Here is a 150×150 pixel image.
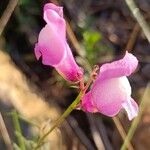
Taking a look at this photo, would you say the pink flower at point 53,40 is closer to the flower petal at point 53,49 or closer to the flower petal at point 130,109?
the flower petal at point 53,49

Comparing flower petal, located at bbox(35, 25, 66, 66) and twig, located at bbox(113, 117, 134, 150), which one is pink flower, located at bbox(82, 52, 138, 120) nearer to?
flower petal, located at bbox(35, 25, 66, 66)

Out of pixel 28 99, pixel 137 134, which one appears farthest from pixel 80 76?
pixel 137 134

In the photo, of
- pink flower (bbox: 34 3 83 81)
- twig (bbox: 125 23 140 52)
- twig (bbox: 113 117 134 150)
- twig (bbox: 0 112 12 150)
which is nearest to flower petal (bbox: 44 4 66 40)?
pink flower (bbox: 34 3 83 81)

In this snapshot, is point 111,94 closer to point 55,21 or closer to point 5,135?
point 55,21

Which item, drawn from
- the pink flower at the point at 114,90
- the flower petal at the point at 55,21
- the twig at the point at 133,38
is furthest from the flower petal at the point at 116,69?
the twig at the point at 133,38

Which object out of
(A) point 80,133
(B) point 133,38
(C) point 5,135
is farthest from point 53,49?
(B) point 133,38

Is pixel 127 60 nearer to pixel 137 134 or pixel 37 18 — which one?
pixel 137 134
